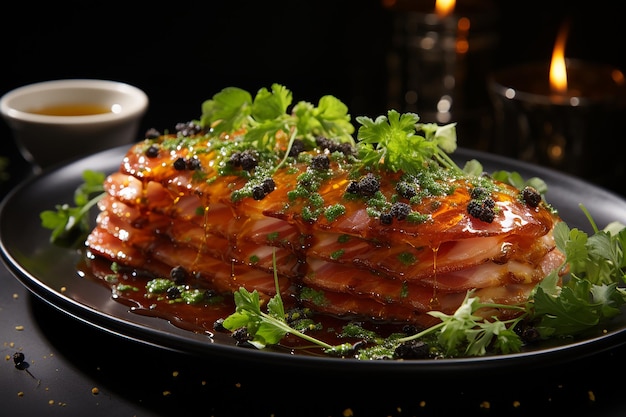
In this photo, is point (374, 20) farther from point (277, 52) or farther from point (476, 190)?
point (476, 190)

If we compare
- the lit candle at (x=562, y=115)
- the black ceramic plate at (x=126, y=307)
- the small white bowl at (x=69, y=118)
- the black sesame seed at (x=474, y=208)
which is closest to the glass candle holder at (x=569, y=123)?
the lit candle at (x=562, y=115)

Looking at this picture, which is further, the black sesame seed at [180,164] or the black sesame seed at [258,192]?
the black sesame seed at [180,164]

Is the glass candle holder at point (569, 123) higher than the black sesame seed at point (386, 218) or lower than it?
lower

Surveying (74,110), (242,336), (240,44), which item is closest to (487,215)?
(242,336)

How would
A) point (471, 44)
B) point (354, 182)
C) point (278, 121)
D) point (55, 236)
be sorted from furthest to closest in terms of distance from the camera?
point (471, 44) < point (55, 236) < point (278, 121) < point (354, 182)

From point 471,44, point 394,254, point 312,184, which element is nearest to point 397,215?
point 394,254

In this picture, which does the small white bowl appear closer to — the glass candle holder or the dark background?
the dark background

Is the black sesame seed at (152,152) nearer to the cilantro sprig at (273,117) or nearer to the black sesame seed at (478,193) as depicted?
the cilantro sprig at (273,117)
